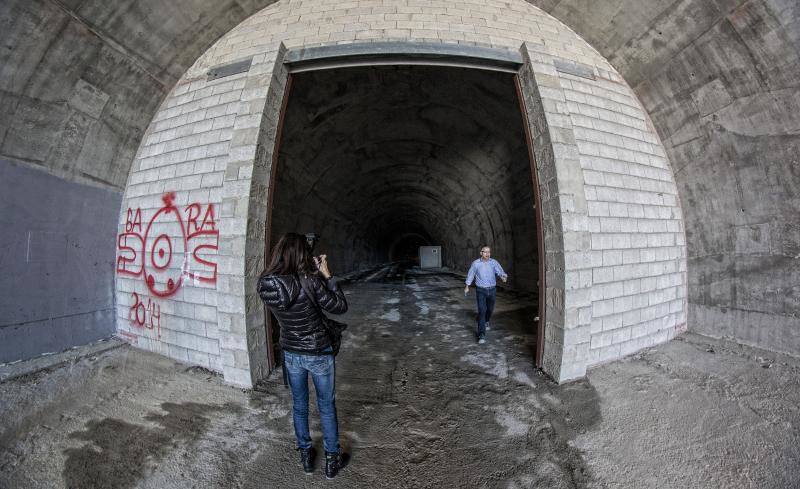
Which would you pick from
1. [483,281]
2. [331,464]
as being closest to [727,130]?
[483,281]

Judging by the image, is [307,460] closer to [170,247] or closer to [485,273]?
[170,247]

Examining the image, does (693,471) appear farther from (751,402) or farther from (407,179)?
(407,179)

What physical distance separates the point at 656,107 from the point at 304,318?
6.53 meters

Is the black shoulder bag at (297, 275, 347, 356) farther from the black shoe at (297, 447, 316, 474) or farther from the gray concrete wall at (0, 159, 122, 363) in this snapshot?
the gray concrete wall at (0, 159, 122, 363)

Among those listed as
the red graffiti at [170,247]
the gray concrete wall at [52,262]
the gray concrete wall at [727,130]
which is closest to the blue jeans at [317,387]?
the red graffiti at [170,247]

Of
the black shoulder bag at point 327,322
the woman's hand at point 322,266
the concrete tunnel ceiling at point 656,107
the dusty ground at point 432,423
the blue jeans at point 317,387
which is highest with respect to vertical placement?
the concrete tunnel ceiling at point 656,107

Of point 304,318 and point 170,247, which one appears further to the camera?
point 170,247

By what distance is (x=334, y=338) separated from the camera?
7.55 ft

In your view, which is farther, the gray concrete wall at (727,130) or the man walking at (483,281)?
the man walking at (483,281)

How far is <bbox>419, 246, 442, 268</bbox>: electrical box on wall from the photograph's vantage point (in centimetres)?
2136

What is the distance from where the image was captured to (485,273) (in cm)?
528

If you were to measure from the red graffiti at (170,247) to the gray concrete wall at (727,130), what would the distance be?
6794 millimetres

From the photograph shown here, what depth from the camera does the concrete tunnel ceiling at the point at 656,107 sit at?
3887mm

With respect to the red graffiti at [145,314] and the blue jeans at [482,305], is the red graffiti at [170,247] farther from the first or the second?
the blue jeans at [482,305]
